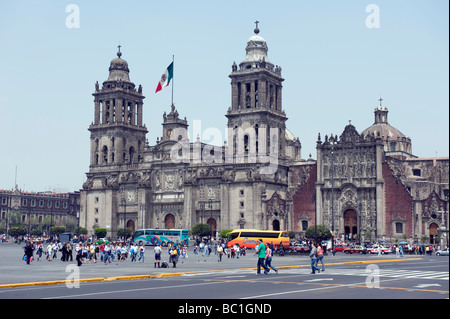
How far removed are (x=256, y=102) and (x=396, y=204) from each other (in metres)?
26.7

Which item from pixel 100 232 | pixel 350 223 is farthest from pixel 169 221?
pixel 350 223

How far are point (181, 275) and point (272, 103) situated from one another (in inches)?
2804

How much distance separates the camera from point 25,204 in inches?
5605

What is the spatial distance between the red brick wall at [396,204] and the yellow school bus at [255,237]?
58.6ft

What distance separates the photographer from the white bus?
279ft

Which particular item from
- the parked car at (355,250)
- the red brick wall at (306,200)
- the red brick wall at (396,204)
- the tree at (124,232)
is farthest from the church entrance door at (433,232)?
the tree at (124,232)

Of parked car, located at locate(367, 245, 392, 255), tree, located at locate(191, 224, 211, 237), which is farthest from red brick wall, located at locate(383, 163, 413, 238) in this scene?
tree, located at locate(191, 224, 211, 237)

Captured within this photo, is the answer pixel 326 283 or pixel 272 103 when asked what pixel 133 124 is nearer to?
pixel 272 103

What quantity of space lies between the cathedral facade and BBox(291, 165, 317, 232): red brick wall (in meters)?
0.15

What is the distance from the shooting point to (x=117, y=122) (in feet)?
373

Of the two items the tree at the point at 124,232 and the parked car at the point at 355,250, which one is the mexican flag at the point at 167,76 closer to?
the tree at the point at 124,232

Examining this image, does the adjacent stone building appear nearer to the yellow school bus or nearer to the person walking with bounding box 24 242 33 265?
the yellow school bus

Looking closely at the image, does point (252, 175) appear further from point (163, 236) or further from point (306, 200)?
point (163, 236)

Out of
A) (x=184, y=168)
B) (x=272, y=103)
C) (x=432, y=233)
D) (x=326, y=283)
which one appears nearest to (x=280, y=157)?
(x=272, y=103)
